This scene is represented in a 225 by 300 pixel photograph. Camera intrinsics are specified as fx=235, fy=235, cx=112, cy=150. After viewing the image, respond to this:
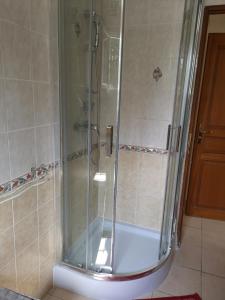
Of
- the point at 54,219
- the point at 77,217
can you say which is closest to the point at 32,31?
the point at 54,219

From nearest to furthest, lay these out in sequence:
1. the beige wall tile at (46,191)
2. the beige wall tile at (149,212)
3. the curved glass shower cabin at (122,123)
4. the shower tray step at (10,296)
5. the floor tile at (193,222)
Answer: the shower tray step at (10,296)
the beige wall tile at (46,191)
the curved glass shower cabin at (122,123)
the beige wall tile at (149,212)
the floor tile at (193,222)

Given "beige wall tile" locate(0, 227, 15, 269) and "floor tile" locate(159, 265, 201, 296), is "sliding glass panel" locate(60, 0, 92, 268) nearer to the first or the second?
"beige wall tile" locate(0, 227, 15, 269)

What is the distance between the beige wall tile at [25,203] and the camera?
119 cm

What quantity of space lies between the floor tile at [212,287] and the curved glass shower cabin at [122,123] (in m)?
0.32

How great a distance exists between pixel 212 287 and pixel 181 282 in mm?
219

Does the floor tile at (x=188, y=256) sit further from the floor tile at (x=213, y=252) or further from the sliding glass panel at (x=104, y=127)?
the sliding glass panel at (x=104, y=127)

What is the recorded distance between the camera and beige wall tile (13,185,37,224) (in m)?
1.19

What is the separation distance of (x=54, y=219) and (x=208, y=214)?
1.88 m

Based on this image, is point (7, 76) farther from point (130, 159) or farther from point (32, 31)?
point (130, 159)

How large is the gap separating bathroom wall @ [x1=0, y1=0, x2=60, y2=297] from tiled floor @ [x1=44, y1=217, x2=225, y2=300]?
48 cm

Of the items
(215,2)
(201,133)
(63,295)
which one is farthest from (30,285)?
(215,2)

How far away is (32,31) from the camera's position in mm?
1150

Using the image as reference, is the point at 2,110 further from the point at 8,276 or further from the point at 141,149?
the point at 141,149

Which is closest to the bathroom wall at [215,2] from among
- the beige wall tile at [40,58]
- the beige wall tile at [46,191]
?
the beige wall tile at [40,58]
